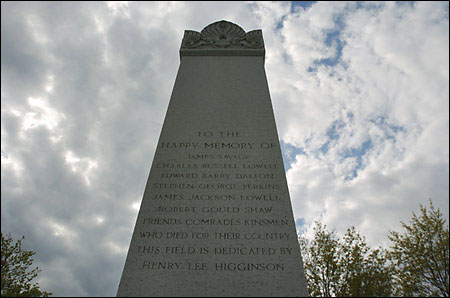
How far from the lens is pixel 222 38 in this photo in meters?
8.64

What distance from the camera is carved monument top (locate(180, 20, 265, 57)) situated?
820 centimetres

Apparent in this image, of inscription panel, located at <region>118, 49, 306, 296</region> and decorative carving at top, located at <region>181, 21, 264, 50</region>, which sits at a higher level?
decorative carving at top, located at <region>181, 21, 264, 50</region>

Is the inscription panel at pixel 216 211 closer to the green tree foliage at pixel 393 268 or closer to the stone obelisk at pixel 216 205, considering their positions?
the stone obelisk at pixel 216 205

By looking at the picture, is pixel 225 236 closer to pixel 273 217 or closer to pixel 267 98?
pixel 273 217

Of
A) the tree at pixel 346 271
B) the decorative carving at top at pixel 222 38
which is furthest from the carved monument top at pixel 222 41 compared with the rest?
the tree at pixel 346 271

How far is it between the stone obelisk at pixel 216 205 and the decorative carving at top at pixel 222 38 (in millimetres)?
1503

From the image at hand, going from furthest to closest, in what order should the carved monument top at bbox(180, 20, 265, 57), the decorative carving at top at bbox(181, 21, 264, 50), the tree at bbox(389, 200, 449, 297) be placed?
the tree at bbox(389, 200, 449, 297) < the decorative carving at top at bbox(181, 21, 264, 50) < the carved monument top at bbox(180, 20, 265, 57)

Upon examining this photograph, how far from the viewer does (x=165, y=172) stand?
528 cm

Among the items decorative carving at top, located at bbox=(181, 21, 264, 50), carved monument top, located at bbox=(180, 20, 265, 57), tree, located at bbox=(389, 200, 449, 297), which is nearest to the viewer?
carved monument top, located at bbox=(180, 20, 265, 57)

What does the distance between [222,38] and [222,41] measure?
174 millimetres

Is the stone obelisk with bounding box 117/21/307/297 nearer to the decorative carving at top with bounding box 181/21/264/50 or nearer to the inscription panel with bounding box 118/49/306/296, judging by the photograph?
the inscription panel with bounding box 118/49/306/296

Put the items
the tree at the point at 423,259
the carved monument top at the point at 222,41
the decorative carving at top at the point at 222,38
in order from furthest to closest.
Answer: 1. the tree at the point at 423,259
2. the decorative carving at top at the point at 222,38
3. the carved monument top at the point at 222,41

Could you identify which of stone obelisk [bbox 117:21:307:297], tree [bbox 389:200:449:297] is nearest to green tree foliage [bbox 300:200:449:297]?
tree [bbox 389:200:449:297]

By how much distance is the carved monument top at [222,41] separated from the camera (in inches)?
323
